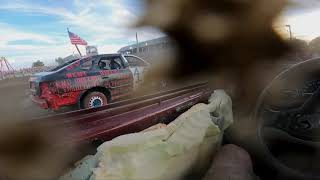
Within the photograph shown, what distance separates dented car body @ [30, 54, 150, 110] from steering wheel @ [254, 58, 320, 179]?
4.11 metres

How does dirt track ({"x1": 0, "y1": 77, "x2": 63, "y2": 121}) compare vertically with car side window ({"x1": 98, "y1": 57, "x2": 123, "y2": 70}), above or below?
below

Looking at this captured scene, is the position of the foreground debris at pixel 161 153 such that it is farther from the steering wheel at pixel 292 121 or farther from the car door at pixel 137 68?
the car door at pixel 137 68

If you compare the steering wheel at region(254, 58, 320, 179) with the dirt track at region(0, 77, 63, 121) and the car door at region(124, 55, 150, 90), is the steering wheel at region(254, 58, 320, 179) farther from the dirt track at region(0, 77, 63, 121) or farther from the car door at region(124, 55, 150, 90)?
the car door at region(124, 55, 150, 90)

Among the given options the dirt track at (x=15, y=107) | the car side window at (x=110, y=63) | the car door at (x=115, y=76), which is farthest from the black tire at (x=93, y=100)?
the dirt track at (x=15, y=107)

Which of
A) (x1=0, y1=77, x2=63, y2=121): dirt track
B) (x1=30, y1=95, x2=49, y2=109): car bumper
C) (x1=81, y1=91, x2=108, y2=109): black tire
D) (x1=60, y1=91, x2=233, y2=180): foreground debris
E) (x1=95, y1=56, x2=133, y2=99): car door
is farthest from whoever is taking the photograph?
(x1=95, y1=56, x2=133, y2=99): car door

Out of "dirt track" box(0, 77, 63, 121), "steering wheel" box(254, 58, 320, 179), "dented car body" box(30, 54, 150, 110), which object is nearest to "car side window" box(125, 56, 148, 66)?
"dented car body" box(30, 54, 150, 110)

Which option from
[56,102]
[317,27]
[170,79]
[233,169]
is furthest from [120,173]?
[56,102]

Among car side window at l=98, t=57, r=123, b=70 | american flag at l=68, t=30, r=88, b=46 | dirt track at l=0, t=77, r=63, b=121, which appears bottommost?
dirt track at l=0, t=77, r=63, b=121

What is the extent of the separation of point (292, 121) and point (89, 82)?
4.92 m

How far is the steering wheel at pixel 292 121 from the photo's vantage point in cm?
210

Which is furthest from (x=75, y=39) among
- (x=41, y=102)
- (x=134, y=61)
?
(x=134, y=61)

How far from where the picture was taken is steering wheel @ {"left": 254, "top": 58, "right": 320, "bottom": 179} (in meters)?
2.10

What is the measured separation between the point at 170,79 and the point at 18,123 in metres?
2.26

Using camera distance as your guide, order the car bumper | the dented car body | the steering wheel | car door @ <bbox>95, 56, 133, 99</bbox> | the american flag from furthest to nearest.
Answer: car door @ <bbox>95, 56, 133, 99</bbox>
the dented car body
the car bumper
the american flag
the steering wheel
